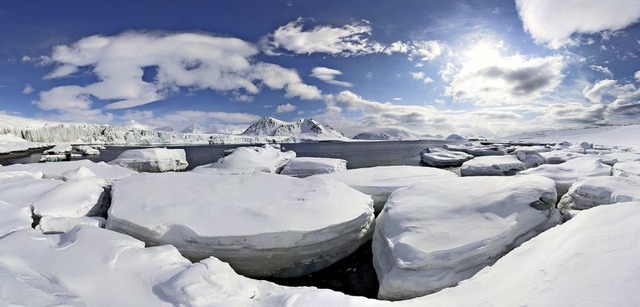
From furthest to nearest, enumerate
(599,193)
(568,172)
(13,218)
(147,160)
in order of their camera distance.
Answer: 1. (147,160)
2. (568,172)
3. (599,193)
4. (13,218)

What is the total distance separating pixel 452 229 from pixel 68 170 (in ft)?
61.1

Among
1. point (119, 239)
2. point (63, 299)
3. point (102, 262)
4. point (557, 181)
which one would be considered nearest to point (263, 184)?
point (119, 239)

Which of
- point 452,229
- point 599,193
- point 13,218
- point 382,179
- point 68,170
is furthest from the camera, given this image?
point 68,170

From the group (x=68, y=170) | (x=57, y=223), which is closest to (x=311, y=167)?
(x=68, y=170)

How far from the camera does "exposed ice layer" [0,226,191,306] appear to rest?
4.33 metres

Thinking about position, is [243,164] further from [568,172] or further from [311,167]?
[568,172]

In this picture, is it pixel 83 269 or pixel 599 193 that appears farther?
pixel 599 193

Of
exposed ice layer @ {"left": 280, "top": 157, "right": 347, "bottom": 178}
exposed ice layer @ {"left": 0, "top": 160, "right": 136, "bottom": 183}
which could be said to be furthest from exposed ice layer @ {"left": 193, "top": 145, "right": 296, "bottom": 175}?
exposed ice layer @ {"left": 0, "top": 160, "right": 136, "bottom": 183}

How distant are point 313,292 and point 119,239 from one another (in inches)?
162

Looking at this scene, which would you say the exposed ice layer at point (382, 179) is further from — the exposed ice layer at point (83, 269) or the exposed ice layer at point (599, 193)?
the exposed ice layer at point (83, 269)

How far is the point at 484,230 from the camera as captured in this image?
7.10 m

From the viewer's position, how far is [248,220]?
25.8ft

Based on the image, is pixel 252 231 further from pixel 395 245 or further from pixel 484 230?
pixel 484 230

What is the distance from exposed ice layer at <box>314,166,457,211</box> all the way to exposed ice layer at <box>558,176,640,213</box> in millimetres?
5865
